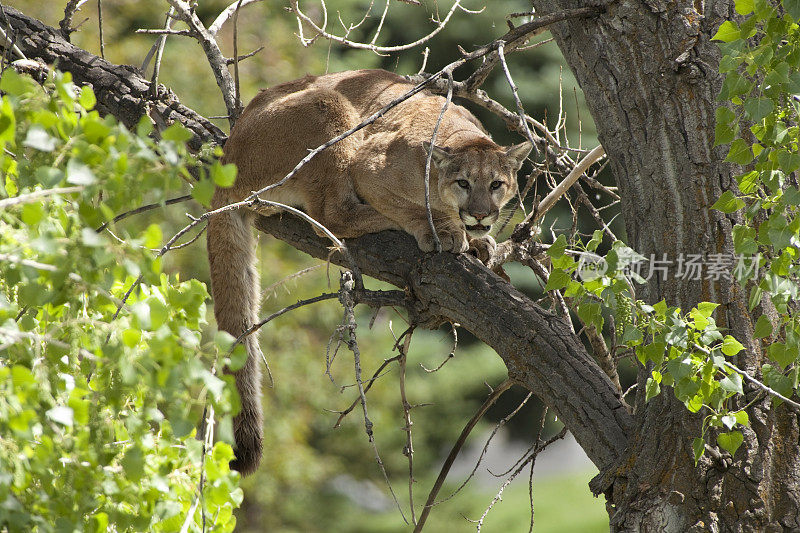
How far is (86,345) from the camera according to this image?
62.7 inches

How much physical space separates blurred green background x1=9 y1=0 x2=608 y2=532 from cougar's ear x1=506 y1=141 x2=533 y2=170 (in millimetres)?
4682

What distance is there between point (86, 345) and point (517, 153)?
293 cm

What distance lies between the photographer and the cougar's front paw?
365cm

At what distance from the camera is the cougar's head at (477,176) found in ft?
12.8

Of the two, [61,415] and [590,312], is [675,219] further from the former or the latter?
[61,415]

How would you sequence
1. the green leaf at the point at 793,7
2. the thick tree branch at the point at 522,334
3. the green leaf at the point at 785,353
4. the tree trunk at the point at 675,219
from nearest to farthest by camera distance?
the green leaf at the point at 793,7 → the green leaf at the point at 785,353 → the tree trunk at the point at 675,219 → the thick tree branch at the point at 522,334

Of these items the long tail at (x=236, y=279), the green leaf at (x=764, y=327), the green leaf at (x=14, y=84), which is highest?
the long tail at (x=236, y=279)

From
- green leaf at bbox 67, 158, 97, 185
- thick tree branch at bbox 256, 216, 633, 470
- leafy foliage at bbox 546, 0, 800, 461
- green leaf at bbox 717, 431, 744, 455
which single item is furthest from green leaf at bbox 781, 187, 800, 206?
green leaf at bbox 67, 158, 97, 185

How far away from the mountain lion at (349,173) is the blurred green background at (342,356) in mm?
4588

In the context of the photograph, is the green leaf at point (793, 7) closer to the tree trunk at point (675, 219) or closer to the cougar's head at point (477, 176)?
the tree trunk at point (675, 219)

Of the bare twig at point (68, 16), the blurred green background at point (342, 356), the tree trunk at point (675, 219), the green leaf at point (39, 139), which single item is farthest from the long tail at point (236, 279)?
the blurred green background at point (342, 356)

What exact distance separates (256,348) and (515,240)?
1230 mm

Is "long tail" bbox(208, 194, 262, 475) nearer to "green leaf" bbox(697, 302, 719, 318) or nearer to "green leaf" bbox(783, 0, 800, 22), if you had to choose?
"green leaf" bbox(697, 302, 719, 318)

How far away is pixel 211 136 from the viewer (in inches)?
161
